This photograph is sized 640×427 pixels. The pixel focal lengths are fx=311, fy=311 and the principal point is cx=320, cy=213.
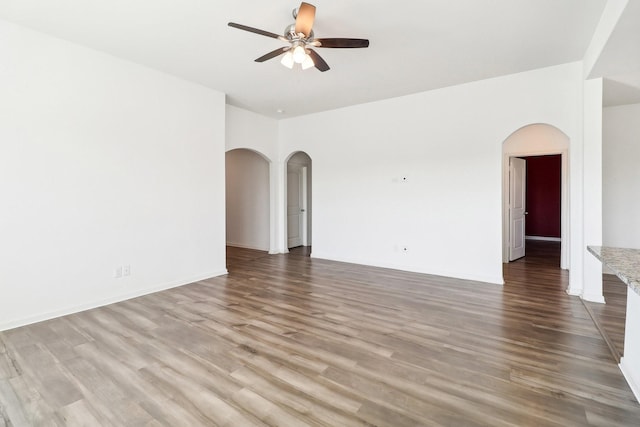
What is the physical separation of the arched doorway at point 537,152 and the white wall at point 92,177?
17.4 ft

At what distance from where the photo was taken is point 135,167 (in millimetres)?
4125

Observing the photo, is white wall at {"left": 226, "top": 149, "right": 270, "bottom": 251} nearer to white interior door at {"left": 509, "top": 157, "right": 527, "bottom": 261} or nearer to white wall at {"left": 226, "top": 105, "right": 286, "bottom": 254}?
white wall at {"left": 226, "top": 105, "right": 286, "bottom": 254}

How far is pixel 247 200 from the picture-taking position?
7828mm

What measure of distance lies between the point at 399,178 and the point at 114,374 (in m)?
4.78

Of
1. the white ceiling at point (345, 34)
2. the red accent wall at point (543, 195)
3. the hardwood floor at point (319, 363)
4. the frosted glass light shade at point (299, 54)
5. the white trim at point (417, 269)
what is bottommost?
the hardwood floor at point (319, 363)

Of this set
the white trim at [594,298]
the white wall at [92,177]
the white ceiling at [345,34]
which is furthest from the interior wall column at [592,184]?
the white wall at [92,177]

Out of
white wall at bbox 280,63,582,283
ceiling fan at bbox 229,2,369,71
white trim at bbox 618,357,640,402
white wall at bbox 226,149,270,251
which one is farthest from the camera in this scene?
white wall at bbox 226,149,270,251

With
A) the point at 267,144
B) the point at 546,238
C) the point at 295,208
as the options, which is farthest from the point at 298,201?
the point at 546,238

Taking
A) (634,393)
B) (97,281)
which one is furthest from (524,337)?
(97,281)

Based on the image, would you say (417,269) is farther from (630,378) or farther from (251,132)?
(251,132)

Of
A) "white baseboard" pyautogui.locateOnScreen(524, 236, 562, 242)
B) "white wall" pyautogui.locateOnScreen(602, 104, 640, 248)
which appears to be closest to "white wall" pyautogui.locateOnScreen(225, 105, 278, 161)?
"white wall" pyautogui.locateOnScreen(602, 104, 640, 248)

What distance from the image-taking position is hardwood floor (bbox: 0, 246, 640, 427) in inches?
75.4

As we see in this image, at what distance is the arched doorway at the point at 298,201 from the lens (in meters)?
7.88

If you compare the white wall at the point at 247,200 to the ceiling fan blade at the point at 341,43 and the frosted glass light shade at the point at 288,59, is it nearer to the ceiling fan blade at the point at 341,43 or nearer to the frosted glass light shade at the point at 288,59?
the frosted glass light shade at the point at 288,59
